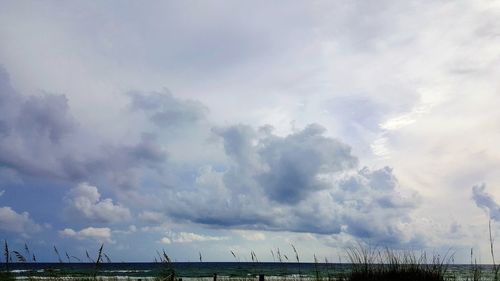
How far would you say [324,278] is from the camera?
14062mm

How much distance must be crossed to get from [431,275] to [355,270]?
1.91 m

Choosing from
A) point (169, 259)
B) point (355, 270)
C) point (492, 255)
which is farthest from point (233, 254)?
point (492, 255)

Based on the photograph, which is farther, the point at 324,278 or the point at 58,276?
the point at 324,278

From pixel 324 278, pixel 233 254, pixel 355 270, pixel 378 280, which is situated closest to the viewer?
pixel 378 280

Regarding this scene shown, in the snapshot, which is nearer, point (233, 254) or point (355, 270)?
point (355, 270)

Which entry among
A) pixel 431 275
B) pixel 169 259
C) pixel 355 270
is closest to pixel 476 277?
pixel 431 275

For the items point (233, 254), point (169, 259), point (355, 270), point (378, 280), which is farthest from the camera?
point (233, 254)

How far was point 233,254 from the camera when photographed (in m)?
15.2

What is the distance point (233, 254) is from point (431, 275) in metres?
5.89

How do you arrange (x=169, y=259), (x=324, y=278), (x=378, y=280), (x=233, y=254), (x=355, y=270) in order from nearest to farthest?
(x=169, y=259) → (x=378, y=280) → (x=355, y=270) → (x=324, y=278) → (x=233, y=254)

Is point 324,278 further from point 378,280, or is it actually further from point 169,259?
point 169,259

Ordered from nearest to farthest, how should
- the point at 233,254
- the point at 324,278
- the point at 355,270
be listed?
1. the point at 355,270
2. the point at 324,278
3. the point at 233,254

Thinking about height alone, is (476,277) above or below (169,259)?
below

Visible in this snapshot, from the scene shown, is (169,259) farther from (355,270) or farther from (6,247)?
(355,270)
